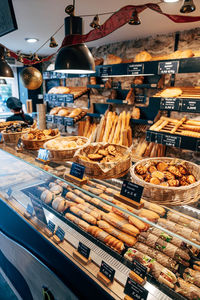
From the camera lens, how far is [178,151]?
321 centimetres

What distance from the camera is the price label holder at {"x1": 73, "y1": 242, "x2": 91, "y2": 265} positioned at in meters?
1.18

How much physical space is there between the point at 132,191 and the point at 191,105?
1966 mm

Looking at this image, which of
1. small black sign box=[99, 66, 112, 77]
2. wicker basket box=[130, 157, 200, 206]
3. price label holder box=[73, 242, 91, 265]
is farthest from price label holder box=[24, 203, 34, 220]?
small black sign box=[99, 66, 112, 77]

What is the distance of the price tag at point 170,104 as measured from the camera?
2.65 metres

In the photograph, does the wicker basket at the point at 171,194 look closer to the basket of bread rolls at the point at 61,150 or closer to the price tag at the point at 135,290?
the price tag at the point at 135,290

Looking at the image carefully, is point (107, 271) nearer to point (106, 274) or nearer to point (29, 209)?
point (106, 274)

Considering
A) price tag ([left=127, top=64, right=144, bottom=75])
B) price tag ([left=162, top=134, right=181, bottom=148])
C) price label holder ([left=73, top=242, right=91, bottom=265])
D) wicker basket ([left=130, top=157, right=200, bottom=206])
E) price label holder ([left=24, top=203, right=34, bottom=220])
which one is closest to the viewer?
wicker basket ([left=130, top=157, right=200, bottom=206])

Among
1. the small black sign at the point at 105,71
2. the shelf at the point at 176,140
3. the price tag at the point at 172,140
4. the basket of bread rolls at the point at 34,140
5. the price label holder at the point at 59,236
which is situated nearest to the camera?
the price label holder at the point at 59,236

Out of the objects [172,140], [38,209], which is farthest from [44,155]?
[172,140]

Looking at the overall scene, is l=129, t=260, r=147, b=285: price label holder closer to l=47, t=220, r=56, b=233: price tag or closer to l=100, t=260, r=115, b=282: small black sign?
l=100, t=260, r=115, b=282: small black sign

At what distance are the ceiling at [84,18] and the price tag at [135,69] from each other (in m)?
0.50

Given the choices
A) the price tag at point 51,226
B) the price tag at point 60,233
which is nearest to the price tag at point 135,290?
the price tag at point 60,233

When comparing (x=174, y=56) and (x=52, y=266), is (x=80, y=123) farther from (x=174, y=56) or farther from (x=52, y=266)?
(x=52, y=266)

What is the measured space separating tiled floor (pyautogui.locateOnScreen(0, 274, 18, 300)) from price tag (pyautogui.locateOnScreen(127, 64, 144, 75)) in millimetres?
3134
